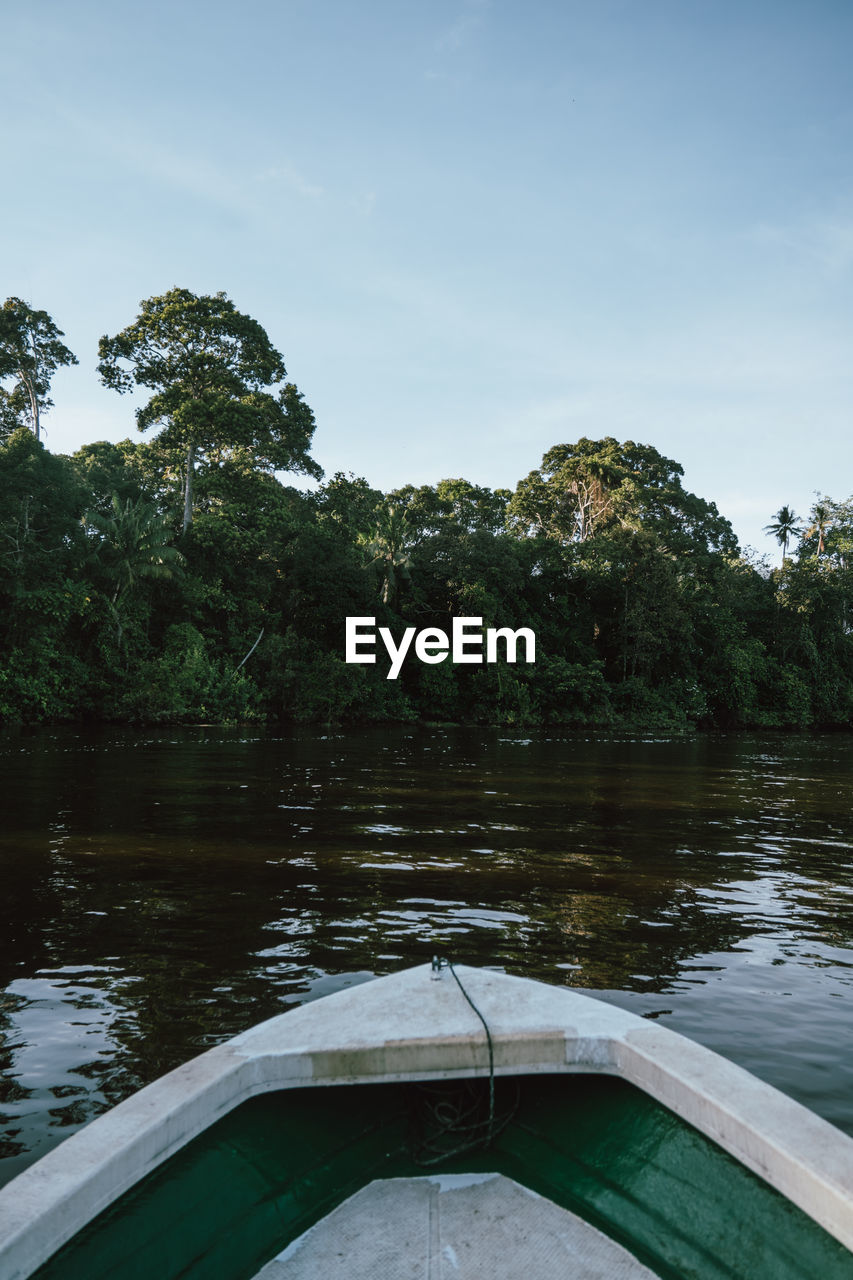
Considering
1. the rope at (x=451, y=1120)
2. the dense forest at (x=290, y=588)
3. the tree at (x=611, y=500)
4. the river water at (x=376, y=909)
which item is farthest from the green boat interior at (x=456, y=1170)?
the tree at (x=611, y=500)

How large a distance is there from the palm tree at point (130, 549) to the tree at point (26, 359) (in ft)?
19.8

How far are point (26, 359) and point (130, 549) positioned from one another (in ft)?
30.5

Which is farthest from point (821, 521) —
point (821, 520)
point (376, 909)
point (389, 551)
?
point (376, 909)

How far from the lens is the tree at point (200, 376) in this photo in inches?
1353

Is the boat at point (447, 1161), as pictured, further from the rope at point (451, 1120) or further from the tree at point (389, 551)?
the tree at point (389, 551)

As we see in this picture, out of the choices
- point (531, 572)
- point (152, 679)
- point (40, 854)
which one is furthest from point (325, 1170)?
point (531, 572)

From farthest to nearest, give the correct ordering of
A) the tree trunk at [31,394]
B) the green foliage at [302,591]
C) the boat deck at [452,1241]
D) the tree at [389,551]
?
the tree at [389,551] → the tree trunk at [31,394] → the green foliage at [302,591] → the boat deck at [452,1241]

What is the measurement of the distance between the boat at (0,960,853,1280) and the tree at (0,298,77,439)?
112 feet

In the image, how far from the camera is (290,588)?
35969mm

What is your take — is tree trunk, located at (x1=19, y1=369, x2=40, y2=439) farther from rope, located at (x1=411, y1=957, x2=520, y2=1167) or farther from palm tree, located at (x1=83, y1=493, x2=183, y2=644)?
rope, located at (x1=411, y1=957, x2=520, y2=1167)

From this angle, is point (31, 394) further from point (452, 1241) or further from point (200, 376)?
point (452, 1241)

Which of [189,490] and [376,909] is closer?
[376,909]

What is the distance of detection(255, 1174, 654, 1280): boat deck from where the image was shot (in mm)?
2541

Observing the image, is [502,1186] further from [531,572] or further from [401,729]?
[531,572]
